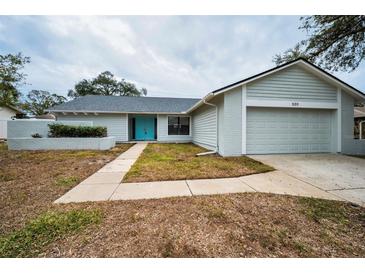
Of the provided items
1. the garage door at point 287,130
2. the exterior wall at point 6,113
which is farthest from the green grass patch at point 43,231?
the exterior wall at point 6,113

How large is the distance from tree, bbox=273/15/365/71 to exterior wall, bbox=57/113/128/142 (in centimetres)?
1338

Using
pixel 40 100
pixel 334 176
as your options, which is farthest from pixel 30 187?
pixel 40 100

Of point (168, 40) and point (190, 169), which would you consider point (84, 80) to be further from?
point (190, 169)

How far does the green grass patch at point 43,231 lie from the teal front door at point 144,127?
13758mm

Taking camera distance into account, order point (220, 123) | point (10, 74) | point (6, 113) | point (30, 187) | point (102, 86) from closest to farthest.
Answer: point (30, 187) < point (220, 123) < point (10, 74) < point (6, 113) < point (102, 86)

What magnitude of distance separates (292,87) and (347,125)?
3423 mm

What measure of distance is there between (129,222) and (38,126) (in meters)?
10.7

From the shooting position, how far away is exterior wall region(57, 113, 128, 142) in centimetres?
1389

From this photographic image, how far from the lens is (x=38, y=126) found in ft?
31.9

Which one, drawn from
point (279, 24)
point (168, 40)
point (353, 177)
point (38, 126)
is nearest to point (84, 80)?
point (38, 126)

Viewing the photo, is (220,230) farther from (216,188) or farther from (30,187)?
(30,187)

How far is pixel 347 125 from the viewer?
321 inches

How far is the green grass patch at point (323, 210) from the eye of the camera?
2527 mm

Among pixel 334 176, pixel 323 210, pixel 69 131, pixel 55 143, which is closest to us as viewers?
pixel 323 210
